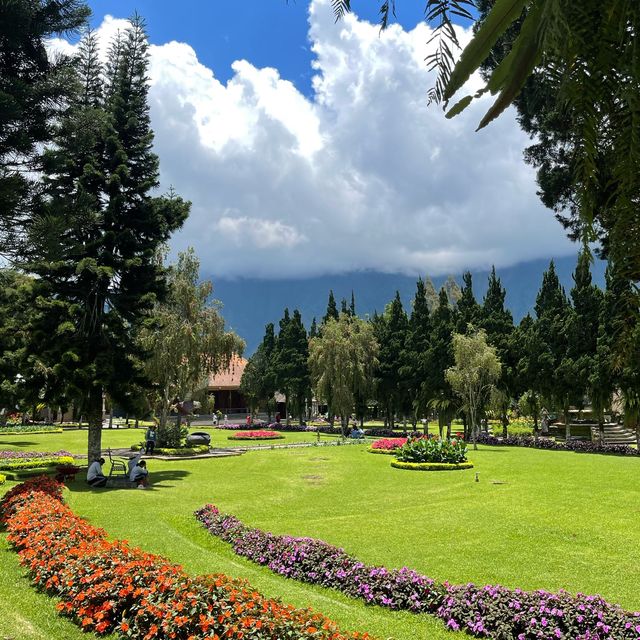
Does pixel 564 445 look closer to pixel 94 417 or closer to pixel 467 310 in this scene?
pixel 467 310

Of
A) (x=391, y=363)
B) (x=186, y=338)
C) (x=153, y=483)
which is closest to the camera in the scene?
(x=153, y=483)

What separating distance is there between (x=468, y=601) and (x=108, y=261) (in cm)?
1720

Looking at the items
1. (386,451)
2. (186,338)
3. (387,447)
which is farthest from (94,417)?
(387,447)

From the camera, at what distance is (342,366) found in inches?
1555

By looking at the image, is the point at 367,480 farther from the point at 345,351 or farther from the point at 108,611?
the point at 345,351

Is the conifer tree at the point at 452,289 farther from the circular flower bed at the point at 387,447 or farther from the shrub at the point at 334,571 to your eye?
the shrub at the point at 334,571

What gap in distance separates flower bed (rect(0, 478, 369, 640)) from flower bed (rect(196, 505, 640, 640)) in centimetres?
229

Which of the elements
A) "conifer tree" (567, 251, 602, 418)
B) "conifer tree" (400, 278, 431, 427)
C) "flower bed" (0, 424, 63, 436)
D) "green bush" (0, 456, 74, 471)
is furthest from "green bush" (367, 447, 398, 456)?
"flower bed" (0, 424, 63, 436)

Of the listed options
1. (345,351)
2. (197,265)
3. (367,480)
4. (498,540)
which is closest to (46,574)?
(498,540)

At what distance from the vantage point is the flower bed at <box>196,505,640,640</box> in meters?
5.95

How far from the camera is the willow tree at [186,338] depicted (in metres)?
25.9

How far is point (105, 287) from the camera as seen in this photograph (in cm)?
1986

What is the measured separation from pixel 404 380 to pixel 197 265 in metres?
21.1

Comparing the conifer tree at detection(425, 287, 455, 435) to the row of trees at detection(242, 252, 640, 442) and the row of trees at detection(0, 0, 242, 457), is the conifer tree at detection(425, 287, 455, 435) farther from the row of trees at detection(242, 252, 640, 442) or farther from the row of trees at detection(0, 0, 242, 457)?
the row of trees at detection(0, 0, 242, 457)
